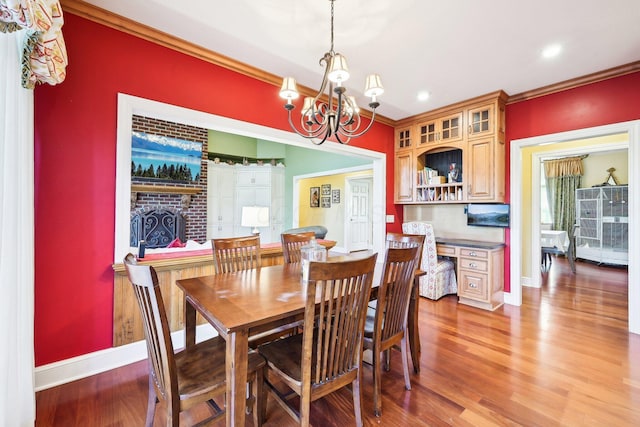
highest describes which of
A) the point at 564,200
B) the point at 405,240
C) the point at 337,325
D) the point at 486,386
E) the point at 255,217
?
the point at 564,200

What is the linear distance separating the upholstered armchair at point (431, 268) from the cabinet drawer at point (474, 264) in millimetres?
275

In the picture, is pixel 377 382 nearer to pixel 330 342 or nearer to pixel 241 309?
pixel 330 342

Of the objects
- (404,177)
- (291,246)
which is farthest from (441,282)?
(291,246)

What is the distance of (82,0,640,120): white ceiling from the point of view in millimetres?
2010

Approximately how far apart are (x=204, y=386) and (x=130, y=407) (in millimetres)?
933

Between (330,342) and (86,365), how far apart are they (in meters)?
1.94

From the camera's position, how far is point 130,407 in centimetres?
177

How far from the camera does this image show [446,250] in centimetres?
391

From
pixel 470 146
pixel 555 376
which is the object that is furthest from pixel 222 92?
pixel 555 376

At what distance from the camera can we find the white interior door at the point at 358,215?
300 inches

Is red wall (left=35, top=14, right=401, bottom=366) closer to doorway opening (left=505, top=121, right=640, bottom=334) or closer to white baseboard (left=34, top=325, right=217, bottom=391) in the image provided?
white baseboard (left=34, top=325, right=217, bottom=391)

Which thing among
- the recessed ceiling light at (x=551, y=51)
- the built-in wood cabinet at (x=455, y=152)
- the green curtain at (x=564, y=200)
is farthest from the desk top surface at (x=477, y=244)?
the green curtain at (x=564, y=200)

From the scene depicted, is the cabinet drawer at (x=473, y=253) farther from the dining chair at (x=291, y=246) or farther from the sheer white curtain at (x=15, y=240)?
the sheer white curtain at (x=15, y=240)

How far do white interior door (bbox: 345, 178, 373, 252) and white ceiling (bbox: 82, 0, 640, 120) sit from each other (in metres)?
4.63
